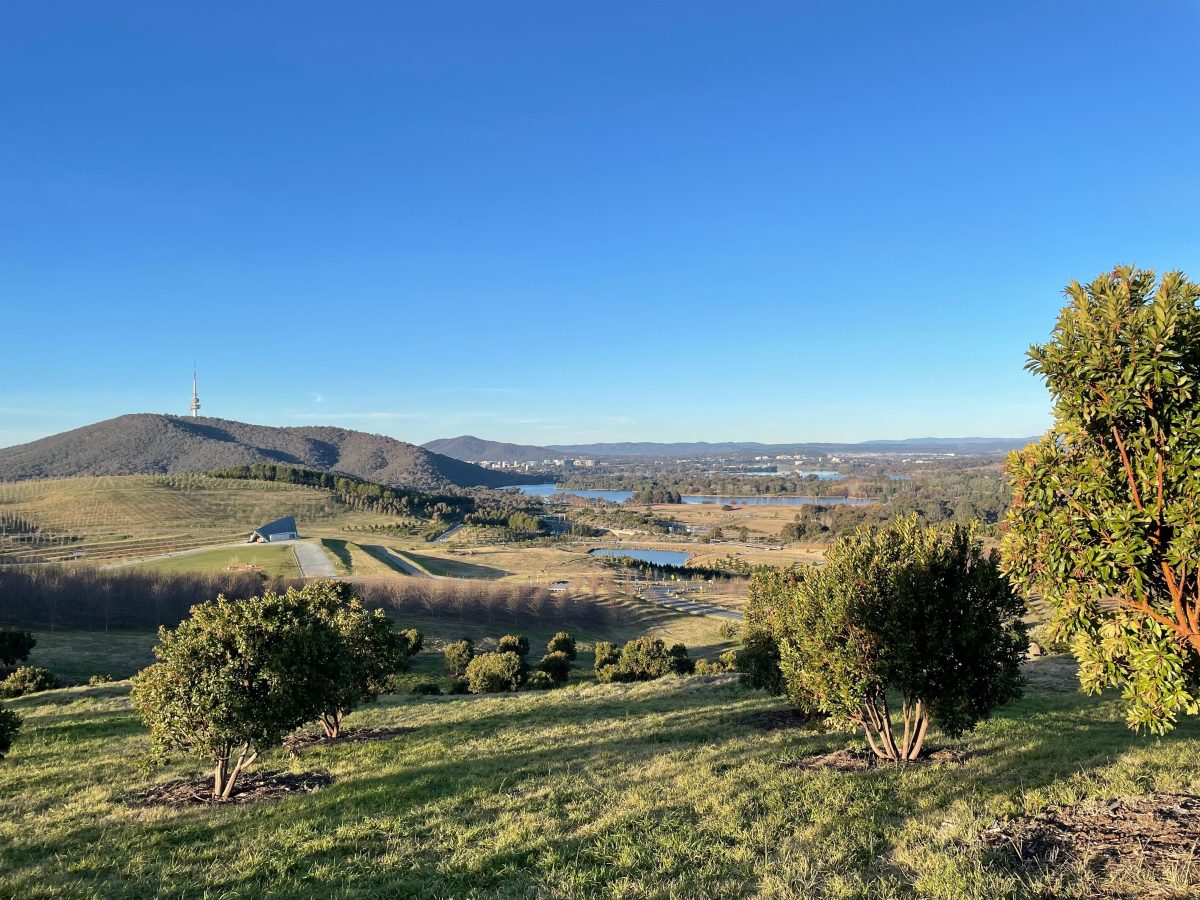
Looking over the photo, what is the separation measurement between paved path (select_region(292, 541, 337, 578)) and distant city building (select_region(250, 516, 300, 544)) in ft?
31.0

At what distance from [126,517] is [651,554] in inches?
5353

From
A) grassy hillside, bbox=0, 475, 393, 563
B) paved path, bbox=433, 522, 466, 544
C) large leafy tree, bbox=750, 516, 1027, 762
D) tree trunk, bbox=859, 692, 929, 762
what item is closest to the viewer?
large leafy tree, bbox=750, 516, 1027, 762

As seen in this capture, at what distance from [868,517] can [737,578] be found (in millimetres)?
84925

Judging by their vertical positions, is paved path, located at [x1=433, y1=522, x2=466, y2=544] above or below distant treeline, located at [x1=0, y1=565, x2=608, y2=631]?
below

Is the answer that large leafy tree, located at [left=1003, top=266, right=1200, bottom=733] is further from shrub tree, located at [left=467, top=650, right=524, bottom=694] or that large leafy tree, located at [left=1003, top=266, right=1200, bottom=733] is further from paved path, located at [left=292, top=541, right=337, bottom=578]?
paved path, located at [left=292, top=541, right=337, bottom=578]

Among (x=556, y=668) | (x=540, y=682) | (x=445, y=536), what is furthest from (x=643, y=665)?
(x=445, y=536)

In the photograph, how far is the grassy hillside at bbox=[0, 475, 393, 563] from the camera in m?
125

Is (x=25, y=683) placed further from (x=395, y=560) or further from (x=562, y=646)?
(x=395, y=560)

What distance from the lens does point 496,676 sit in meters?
39.9

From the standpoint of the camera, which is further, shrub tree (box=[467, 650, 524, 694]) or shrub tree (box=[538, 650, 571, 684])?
shrub tree (box=[538, 650, 571, 684])

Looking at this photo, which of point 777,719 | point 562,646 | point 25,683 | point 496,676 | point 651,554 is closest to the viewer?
point 777,719

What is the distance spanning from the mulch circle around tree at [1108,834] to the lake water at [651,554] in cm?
15771

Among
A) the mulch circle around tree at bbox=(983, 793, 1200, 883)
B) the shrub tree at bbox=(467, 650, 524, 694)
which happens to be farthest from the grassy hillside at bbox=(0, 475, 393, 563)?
the mulch circle around tree at bbox=(983, 793, 1200, 883)

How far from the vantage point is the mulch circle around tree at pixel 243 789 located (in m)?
15.3
